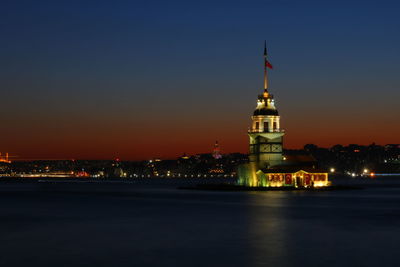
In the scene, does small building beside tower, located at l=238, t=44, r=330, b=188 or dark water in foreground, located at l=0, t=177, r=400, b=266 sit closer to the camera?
dark water in foreground, located at l=0, t=177, r=400, b=266

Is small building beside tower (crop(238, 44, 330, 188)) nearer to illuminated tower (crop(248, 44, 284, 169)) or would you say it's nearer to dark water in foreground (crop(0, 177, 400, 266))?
illuminated tower (crop(248, 44, 284, 169))

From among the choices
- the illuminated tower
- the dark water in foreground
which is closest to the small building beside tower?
the illuminated tower

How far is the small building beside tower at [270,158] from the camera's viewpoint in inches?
4149

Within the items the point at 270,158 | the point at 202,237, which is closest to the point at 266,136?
the point at 270,158

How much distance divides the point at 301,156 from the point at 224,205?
123 ft

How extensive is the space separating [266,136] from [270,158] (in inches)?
128

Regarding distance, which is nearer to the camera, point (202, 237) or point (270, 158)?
point (202, 237)

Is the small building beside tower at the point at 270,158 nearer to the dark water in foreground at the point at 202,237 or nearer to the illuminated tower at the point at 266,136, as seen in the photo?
the illuminated tower at the point at 266,136

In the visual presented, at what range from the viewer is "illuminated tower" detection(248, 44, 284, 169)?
10525 cm

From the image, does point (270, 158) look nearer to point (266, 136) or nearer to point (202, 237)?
point (266, 136)

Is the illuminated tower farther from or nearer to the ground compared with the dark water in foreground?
farther from the ground

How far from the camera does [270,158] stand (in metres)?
105

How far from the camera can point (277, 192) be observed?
103375 mm

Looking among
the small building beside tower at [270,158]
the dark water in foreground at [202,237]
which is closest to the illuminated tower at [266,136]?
the small building beside tower at [270,158]
